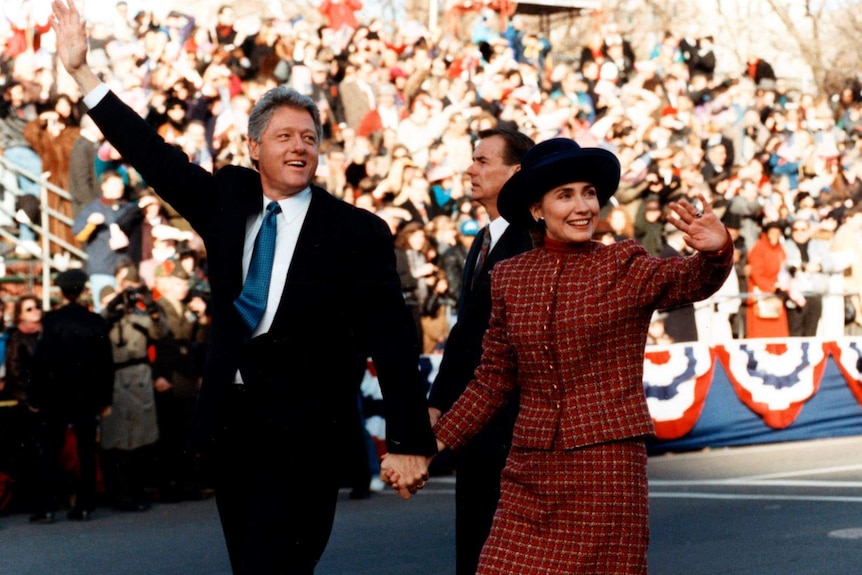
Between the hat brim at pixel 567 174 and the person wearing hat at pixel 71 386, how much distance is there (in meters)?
6.97

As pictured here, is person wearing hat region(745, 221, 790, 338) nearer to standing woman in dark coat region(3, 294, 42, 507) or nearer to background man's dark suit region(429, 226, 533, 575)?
standing woman in dark coat region(3, 294, 42, 507)

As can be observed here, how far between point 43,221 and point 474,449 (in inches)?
388

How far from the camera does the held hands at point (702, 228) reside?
4.53m

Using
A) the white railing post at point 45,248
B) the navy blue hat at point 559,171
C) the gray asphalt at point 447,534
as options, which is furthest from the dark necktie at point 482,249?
the white railing post at point 45,248

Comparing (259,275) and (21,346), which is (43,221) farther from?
(259,275)

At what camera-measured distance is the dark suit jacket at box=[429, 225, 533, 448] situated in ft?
19.3

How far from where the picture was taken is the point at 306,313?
482 cm

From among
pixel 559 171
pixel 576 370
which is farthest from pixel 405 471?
pixel 559 171

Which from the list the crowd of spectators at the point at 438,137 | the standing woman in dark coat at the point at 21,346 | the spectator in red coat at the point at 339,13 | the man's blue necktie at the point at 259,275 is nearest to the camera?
the man's blue necktie at the point at 259,275

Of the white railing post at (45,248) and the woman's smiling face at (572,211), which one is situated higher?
the white railing post at (45,248)

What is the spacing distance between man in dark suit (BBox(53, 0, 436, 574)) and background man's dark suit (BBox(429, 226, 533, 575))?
0.92 metres

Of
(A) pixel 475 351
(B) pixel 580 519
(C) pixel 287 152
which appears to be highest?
(C) pixel 287 152

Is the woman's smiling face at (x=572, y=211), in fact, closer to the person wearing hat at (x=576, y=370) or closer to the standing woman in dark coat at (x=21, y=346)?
the person wearing hat at (x=576, y=370)

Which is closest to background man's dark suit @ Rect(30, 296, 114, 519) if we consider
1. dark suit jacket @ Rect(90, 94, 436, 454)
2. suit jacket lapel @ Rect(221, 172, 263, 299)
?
dark suit jacket @ Rect(90, 94, 436, 454)
